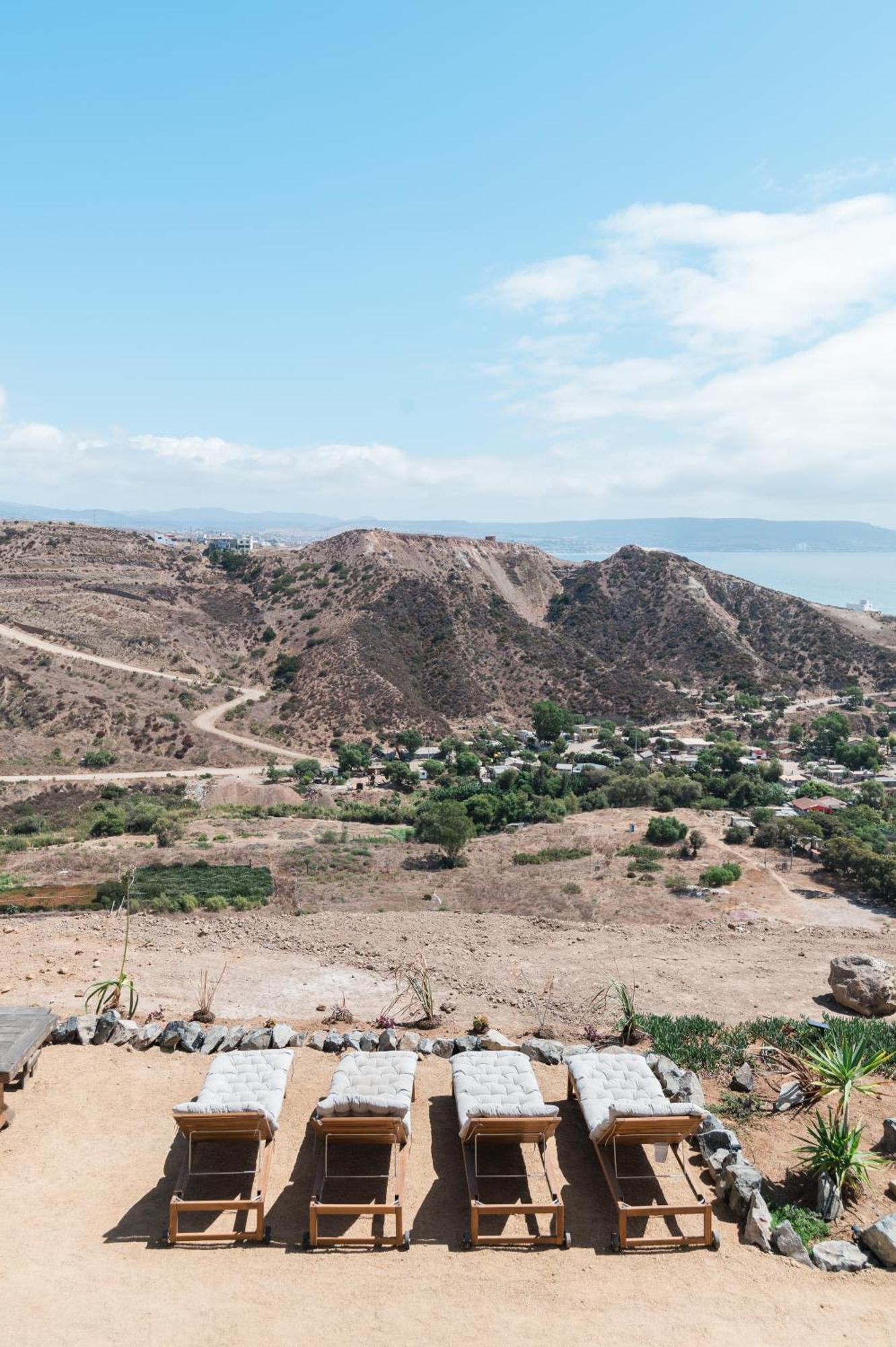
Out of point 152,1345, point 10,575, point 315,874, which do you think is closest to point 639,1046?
point 152,1345

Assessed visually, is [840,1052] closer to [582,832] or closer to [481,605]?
[582,832]

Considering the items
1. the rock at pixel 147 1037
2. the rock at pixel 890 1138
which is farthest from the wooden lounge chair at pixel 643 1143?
the rock at pixel 147 1037

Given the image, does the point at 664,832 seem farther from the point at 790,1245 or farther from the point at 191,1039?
the point at 790,1245

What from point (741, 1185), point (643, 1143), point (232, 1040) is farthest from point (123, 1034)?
point (741, 1185)

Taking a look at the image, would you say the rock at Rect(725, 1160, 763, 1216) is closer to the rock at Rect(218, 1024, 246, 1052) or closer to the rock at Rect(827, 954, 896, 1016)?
the rock at Rect(218, 1024, 246, 1052)

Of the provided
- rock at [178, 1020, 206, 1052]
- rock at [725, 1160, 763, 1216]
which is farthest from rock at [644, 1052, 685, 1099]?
rock at [178, 1020, 206, 1052]
